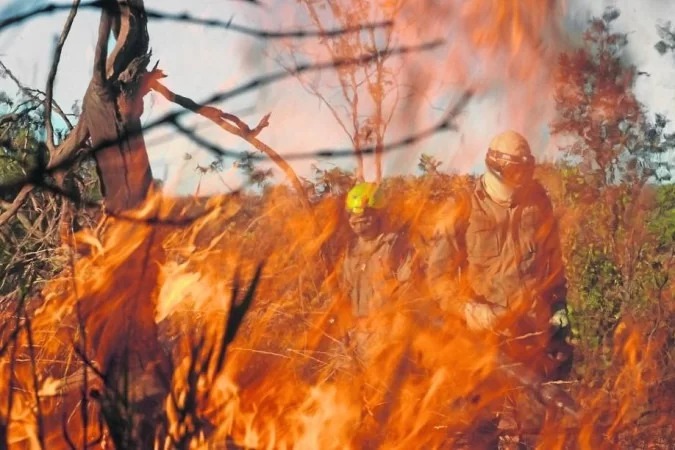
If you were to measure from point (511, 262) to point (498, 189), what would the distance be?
0.37 m

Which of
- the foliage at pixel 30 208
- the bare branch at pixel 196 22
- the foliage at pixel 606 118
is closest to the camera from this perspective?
the bare branch at pixel 196 22

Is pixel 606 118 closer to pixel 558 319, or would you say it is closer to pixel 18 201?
pixel 558 319

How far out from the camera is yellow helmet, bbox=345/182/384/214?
12.8 feet

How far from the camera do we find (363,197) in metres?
3.90

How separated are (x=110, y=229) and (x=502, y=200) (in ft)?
6.21

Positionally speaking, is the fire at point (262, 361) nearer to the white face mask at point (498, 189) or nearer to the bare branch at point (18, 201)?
the bare branch at point (18, 201)

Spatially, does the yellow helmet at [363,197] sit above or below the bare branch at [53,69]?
below

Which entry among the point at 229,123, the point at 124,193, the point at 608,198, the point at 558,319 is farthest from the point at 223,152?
the point at 608,198

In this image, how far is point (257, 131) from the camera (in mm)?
3500

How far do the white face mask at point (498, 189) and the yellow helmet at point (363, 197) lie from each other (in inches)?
21.5

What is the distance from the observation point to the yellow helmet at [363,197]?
153 inches

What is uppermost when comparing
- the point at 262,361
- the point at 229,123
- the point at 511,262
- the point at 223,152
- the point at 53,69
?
the point at 53,69

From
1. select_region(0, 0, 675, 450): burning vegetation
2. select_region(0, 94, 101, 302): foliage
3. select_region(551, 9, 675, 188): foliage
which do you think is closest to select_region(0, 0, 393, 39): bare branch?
select_region(0, 0, 675, 450): burning vegetation

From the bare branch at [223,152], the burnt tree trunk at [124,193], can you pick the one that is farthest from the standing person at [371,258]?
the burnt tree trunk at [124,193]
